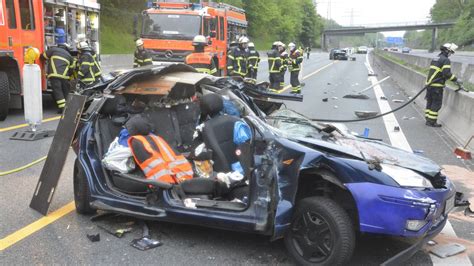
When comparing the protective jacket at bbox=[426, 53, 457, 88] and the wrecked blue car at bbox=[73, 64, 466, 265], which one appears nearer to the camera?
the wrecked blue car at bbox=[73, 64, 466, 265]

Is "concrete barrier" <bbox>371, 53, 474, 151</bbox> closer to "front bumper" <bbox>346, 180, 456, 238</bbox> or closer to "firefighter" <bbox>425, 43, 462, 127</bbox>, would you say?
"firefighter" <bbox>425, 43, 462, 127</bbox>

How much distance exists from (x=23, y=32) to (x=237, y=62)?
224 inches

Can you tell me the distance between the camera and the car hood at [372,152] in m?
3.61

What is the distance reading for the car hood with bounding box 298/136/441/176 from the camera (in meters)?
3.61

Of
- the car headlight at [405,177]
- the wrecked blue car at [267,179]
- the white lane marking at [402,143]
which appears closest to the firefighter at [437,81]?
the white lane marking at [402,143]

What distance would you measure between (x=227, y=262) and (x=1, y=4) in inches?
307

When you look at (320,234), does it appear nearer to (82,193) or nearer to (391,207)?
(391,207)

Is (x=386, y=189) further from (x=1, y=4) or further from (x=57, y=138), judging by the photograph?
(x=1, y=4)

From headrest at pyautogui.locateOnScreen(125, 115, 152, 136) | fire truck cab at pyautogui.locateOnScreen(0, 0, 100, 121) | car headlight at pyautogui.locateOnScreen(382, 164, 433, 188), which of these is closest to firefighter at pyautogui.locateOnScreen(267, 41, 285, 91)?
fire truck cab at pyautogui.locateOnScreen(0, 0, 100, 121)

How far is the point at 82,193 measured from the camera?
4.57 metres

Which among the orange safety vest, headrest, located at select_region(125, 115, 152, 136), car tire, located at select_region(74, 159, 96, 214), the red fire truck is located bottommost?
car tire, located at select_region(74, 159, 96, 214)

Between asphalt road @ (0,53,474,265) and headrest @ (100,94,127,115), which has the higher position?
headrest @ (100,94,127,115)

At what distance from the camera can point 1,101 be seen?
9562 mm

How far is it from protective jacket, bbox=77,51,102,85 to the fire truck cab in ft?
3.37
